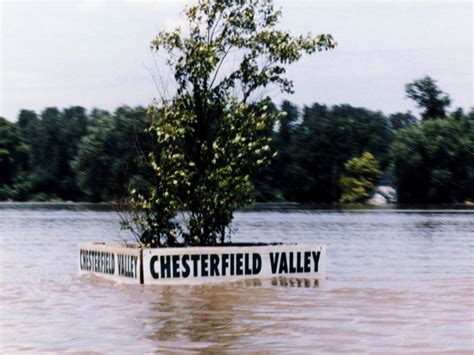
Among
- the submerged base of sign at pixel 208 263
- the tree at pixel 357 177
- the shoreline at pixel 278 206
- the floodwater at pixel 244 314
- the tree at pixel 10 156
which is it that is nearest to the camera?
the floodwater at pixel 244 314

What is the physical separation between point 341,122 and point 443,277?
442 feet

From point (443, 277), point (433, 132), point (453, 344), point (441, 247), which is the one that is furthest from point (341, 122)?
point (453, 344)

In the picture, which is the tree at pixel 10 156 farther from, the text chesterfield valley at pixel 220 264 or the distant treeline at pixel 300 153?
the text chesterfield valley at pixel 220 264

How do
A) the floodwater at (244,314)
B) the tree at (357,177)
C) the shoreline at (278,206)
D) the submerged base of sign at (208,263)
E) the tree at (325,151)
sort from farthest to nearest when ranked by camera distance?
the tree at (325,151)
the tree at (357,177)
the shoreline at (278,206)
the submerged base of sign at (208,263)
the floodwater at (244,314)

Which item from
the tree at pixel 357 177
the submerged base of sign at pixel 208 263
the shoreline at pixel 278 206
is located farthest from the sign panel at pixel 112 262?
the tree at pixel 357 177

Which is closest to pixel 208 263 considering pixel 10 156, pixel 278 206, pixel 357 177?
pixel 278 206

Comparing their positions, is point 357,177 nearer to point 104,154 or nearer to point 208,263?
point 104,154

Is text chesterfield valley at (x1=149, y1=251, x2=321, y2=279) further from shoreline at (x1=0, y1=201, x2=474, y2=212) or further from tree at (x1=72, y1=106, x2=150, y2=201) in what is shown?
tree at (x1=72, y1=106, x2=150, y2=201)

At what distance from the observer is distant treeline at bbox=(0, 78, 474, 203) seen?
140 metres

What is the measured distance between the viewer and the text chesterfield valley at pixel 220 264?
22312 millimetres

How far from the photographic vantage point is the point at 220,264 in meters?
22.8

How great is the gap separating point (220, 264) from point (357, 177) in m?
133

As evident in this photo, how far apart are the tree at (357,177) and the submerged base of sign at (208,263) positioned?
129210 mm

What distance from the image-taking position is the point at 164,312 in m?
18.7
